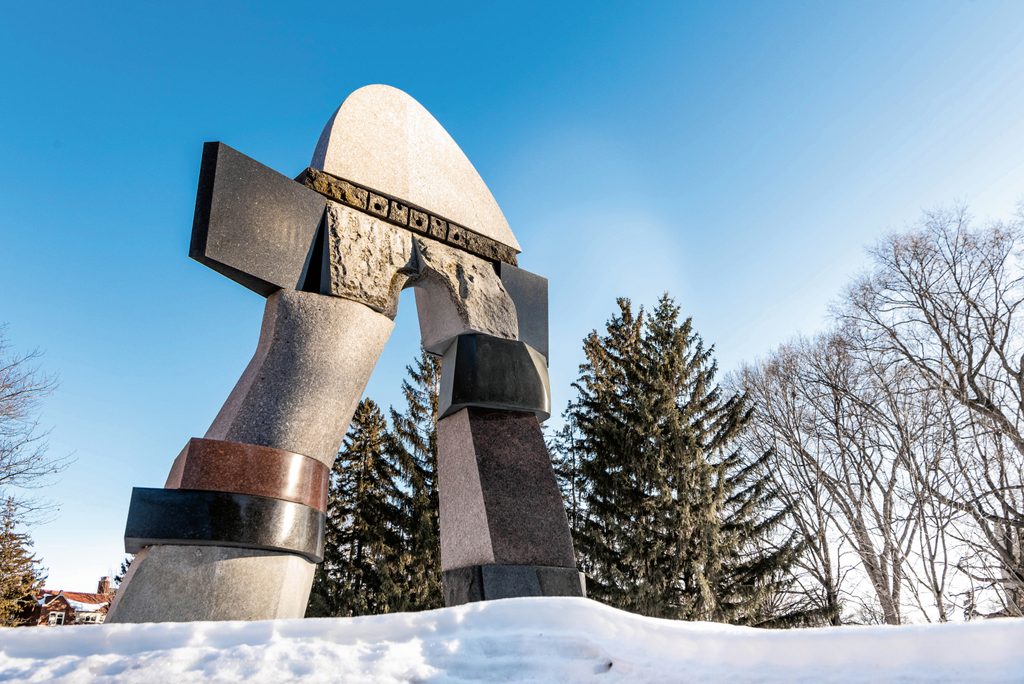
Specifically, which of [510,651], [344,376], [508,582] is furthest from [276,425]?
[510,651]

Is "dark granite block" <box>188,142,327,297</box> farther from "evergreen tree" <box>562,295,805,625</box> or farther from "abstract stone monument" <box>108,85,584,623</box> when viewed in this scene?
"evergreen tree" <box>562,295,805,625</box>

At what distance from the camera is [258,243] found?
4191mm

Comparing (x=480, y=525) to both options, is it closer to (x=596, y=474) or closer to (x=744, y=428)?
(x=596, y=474)

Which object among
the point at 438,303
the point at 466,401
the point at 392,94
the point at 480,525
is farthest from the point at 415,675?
the point at 392,94

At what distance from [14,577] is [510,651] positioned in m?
23.5

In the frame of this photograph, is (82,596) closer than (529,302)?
No

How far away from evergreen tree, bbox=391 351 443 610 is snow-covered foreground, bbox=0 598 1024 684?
12264 millimetres

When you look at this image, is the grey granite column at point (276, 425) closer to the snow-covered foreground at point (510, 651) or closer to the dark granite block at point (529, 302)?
the dark granite block at point (529, 302)

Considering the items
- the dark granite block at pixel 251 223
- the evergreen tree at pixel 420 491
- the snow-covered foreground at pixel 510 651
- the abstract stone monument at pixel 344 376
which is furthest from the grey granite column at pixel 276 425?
the evergreen tree at pixel 420 491

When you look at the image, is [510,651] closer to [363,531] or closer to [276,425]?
[276,425]

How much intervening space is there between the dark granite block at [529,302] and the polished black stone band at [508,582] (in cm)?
179

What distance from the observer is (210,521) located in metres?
3.36

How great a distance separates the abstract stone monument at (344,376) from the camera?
3361 mm

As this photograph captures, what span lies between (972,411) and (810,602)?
227 inches
